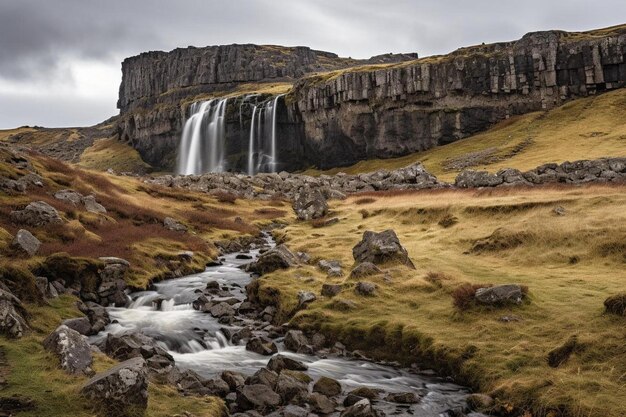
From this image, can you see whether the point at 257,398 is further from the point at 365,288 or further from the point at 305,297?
the point at 365,288

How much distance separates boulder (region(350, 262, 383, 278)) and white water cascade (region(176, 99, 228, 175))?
4856 inches

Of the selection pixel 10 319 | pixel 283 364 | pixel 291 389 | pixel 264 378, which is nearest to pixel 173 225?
pixel 10 319

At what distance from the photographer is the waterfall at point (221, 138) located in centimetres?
14150

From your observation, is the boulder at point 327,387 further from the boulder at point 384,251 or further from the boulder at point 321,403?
the boulder at point 384,251

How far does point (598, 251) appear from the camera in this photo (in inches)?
1032

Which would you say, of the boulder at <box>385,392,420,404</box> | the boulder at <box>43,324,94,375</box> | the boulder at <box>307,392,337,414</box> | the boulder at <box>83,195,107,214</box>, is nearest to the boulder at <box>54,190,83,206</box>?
the boulder at <box>83,195,107,214</box>

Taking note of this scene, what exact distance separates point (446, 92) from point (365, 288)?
347 ft

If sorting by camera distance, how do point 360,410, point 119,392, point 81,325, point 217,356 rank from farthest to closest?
point 81,325, point 217,356, point 360,410, point 119,392

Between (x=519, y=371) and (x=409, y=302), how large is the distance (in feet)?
23.8

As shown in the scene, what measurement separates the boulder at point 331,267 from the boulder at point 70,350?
15077 millimetres

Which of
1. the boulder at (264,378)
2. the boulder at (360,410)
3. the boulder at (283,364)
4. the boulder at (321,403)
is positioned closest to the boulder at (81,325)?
the boulder at (283,364)

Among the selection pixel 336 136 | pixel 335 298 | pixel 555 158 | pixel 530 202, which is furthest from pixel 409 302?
pixel 336 136

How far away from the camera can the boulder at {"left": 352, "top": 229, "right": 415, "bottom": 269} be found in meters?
27.5

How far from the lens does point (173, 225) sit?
4394 centimetres
